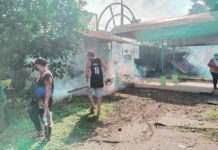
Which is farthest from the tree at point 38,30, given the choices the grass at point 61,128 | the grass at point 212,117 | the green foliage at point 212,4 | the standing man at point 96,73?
the green foliage at point 212,4

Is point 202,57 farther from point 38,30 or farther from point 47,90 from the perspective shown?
point 47,90

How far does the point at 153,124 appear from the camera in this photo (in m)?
6.97

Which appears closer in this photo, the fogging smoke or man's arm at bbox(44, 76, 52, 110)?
man's arm at bbox(44, 76, 52, 110)

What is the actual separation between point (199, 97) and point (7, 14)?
727 cm

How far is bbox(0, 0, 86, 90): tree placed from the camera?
7.04m

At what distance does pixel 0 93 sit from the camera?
632cm

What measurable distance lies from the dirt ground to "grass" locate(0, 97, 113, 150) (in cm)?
A: 27

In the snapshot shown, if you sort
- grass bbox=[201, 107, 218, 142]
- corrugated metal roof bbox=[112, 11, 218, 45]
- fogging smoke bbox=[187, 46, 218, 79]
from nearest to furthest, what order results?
grass bbox=[201, 107, 218, 142] → corrugated metal roof bbox=[112, 11, 218, 45] → fogging smoke bbox=[187, 46, 218, 79]

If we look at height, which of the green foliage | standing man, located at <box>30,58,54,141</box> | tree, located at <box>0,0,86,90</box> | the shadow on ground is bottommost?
the shadow on ground

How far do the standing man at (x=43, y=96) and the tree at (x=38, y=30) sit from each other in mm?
1689

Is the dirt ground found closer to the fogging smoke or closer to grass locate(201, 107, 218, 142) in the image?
grass locate(201, 107, 218, 142)

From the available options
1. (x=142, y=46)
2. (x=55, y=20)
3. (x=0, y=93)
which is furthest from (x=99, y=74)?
(x=142, y=46)

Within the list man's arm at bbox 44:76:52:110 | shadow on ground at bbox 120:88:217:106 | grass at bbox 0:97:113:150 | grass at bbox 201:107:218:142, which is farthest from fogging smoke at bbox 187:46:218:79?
man's arm at bbox 44:76:52:110

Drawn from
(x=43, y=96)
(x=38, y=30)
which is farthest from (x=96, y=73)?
(x=43, y=96)
